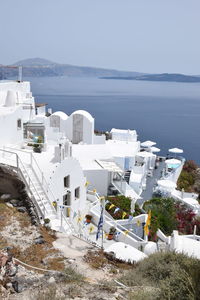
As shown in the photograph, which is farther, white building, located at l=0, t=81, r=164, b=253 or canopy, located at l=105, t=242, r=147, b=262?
white building, located at l=0, t=81, r=164, b=253

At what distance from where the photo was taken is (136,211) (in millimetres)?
23047

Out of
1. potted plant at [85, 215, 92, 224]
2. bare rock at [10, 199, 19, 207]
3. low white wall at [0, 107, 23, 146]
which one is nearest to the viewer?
bare rock at [10, 199, 19, 207]

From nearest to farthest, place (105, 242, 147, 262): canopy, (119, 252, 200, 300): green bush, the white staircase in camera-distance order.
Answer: (119, 252, 200, 300): green bush < (105, 242, 147, 262): canopy < the white staircase

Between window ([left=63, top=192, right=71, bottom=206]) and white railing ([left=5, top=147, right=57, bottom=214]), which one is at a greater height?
white railing ([left=5, top=147, right=57, bottom=214])

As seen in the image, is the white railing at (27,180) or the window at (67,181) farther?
the window at (67,181)

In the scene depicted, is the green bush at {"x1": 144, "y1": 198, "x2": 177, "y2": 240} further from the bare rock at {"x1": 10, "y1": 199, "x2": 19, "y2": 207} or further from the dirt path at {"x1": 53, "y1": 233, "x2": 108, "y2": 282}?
the bare rock at {"x1": 10, "y1": 199, "x2": 19, "y2": 207}

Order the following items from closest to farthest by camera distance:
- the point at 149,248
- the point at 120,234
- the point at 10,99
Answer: the point at 149,248
the point at 120,234
the point at 10,99

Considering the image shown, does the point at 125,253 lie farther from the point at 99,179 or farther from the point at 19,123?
the point at 19,123

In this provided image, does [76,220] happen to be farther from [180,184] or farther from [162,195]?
[180,184]

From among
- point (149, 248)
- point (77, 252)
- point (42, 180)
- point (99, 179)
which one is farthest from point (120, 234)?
point (99, 179)

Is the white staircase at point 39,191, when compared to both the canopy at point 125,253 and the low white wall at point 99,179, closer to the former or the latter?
the canopy at point 125,253

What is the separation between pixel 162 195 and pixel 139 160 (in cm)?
694

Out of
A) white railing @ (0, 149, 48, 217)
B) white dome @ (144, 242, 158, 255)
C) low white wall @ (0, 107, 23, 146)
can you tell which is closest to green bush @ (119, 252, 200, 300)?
white dome @ (144, 242, 158, 255)

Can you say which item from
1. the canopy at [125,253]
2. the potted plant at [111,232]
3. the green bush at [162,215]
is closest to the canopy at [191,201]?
the green bush at [162,215]
